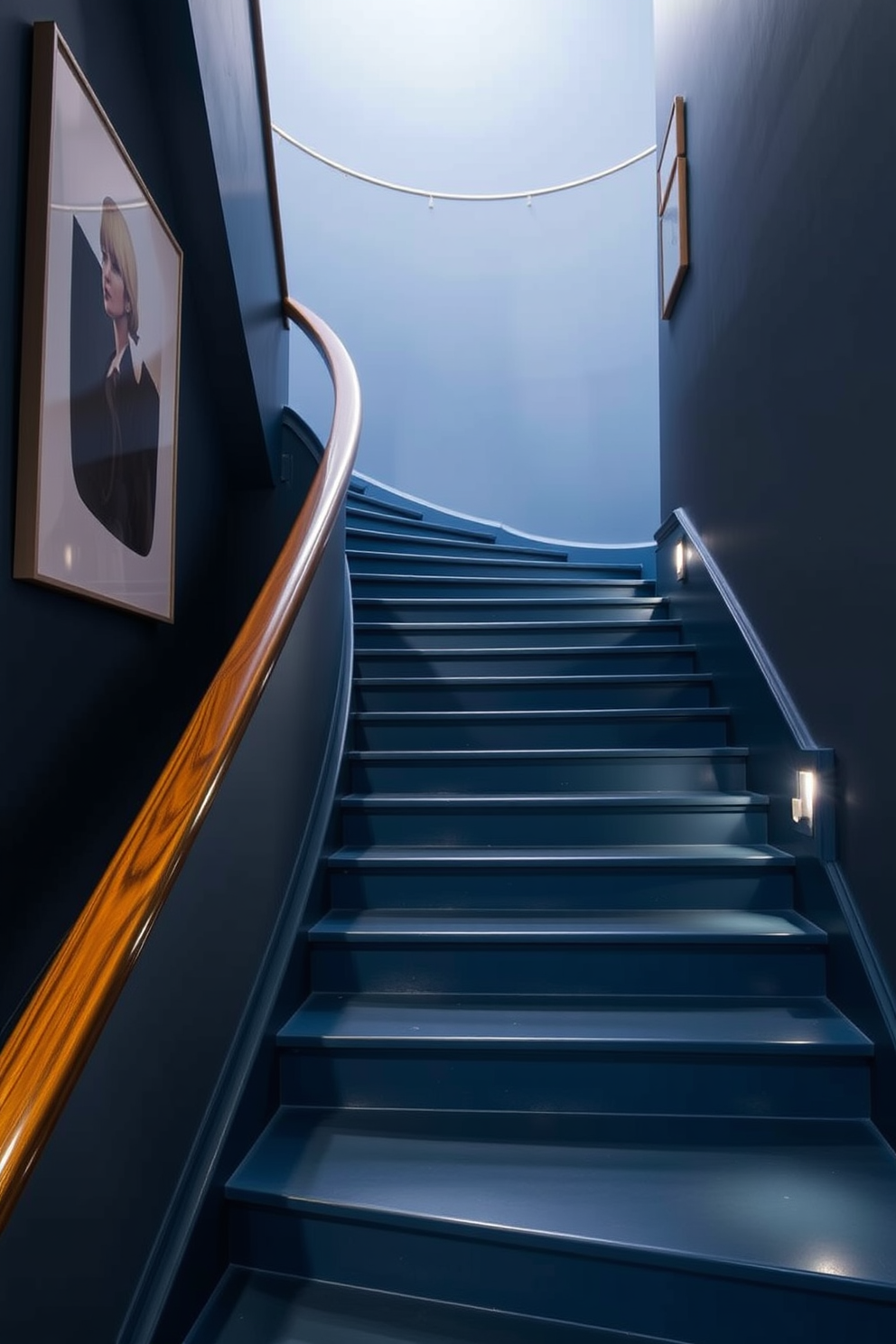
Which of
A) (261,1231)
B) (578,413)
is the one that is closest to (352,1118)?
(261,1231)

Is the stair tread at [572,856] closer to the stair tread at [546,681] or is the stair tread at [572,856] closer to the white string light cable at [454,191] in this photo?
the stair tread at [546,681]

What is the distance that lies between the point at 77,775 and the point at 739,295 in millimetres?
2426

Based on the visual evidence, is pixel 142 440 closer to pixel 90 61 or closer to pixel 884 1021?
pixel 90 61

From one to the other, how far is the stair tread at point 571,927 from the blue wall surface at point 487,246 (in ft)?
13.4

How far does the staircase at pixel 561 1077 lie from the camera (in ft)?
5.25

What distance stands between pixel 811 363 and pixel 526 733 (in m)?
1.45

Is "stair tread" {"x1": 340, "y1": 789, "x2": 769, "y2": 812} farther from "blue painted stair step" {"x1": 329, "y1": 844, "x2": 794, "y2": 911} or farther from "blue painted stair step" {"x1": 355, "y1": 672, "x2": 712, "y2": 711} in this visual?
"blue painted stair step" {"x1": 355, "y1": 672, "x2": 712, "y2": 711}

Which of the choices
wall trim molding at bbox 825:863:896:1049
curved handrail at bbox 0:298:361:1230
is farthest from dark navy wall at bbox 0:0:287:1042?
wall trim molding at bbox 825:863:896:1049

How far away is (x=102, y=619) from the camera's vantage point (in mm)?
2365

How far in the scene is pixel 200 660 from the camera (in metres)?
3.30

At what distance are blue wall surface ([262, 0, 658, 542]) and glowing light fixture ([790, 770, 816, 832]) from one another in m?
4.02

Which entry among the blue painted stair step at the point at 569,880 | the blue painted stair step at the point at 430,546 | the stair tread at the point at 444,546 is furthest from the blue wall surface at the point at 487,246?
the blue painted stair step at the point at 569,880

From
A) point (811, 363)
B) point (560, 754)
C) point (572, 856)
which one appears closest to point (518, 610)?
point (560, 754)

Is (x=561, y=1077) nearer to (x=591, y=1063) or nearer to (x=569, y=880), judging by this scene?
(x=591, y=1063)
